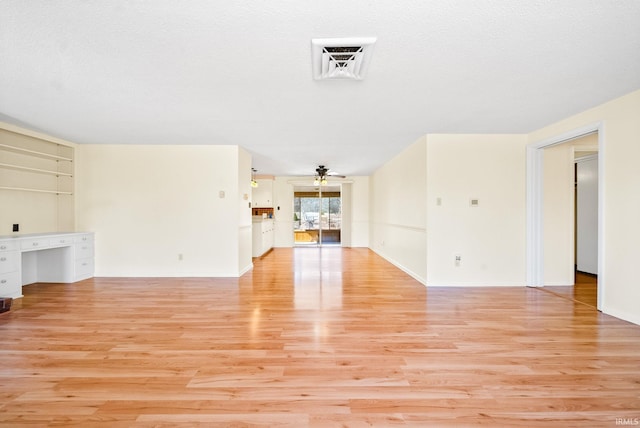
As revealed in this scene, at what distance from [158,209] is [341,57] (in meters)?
4.46

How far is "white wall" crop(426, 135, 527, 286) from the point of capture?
460 centimetres

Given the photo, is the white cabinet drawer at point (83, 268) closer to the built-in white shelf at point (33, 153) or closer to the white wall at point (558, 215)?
the built-in white shelf at point (33, 153)

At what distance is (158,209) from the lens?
5.26 m

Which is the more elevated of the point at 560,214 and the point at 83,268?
the point at 560,214

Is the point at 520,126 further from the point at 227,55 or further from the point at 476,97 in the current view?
the point at 227,55

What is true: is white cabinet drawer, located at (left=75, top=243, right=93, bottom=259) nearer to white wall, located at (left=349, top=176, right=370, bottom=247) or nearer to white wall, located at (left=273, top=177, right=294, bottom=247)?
white wall, located at (left=273, top=177, right=294, bottom=247)

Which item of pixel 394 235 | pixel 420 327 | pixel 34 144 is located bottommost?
pixel 420 327

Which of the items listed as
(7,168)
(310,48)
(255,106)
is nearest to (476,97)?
(310,48)

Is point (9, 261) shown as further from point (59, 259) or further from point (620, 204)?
point (620, 204)

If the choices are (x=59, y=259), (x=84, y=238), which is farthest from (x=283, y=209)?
(x=59, y=259)

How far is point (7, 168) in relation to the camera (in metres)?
4.31

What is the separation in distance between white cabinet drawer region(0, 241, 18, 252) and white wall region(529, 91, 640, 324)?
24.5ft

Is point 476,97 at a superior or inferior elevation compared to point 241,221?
superior

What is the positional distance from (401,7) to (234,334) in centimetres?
295
